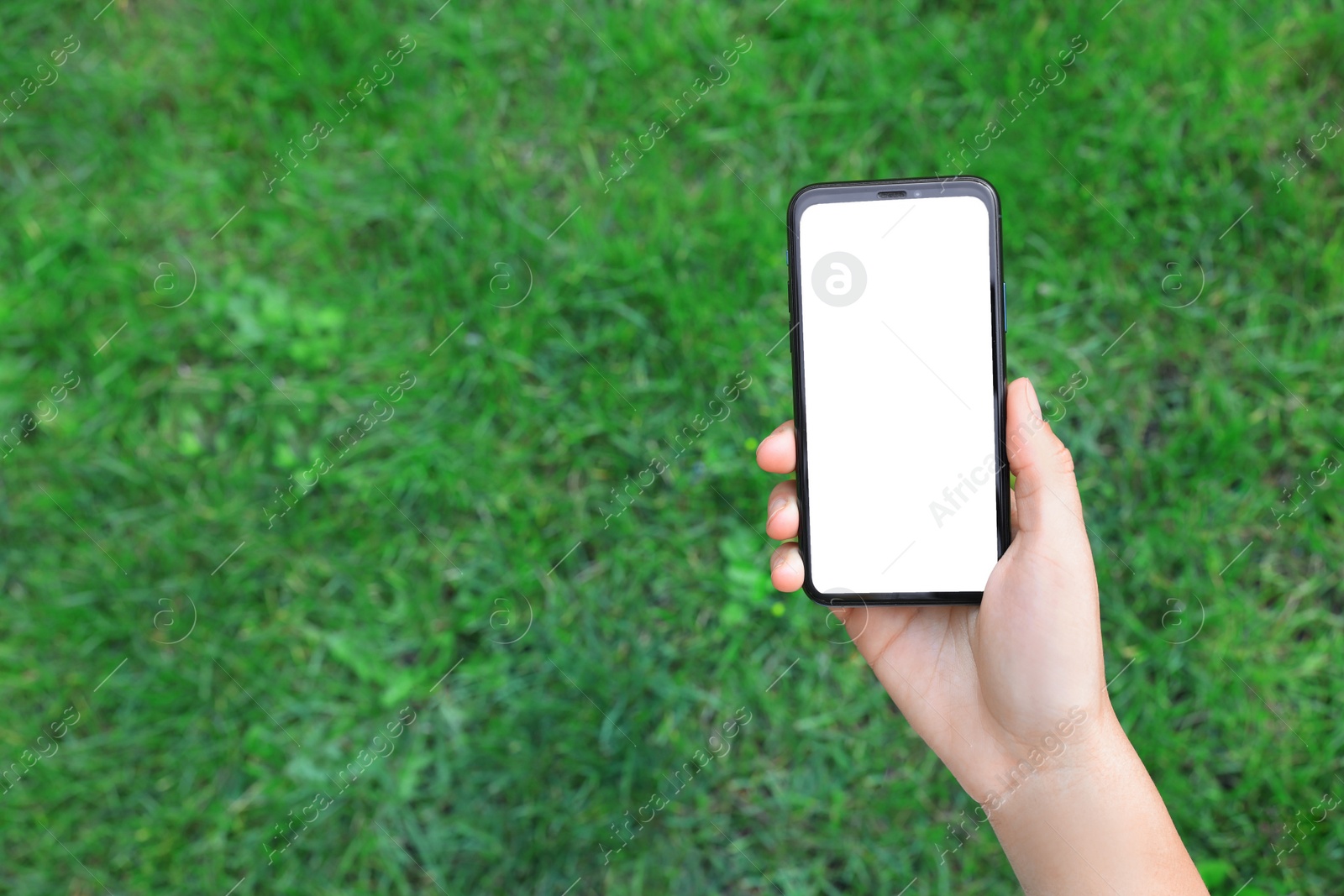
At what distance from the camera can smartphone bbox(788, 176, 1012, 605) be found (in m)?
2.25

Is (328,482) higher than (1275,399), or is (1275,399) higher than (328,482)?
(328,482)

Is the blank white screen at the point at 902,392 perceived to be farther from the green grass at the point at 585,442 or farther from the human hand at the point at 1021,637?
the green grass at the point at 585,442

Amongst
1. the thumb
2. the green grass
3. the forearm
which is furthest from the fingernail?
the green grass

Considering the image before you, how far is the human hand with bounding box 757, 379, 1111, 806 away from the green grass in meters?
0.56

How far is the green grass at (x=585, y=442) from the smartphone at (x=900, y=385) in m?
0.67

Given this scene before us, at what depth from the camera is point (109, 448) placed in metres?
3.24

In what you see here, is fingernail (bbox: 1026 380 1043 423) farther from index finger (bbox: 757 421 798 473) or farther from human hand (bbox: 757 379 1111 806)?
index finger (bbox: 757 421 798 473)

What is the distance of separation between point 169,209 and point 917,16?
297 cm

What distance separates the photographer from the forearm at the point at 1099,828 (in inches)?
84.4

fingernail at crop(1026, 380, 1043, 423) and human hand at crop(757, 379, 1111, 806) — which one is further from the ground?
fingernail at crop(1026, 380, 1043, 423)

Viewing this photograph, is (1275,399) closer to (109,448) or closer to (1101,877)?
(1101,877)

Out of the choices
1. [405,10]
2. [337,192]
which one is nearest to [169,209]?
[337,192]

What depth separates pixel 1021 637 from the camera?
2.18 meters

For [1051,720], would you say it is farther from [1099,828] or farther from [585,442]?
[585,442]
